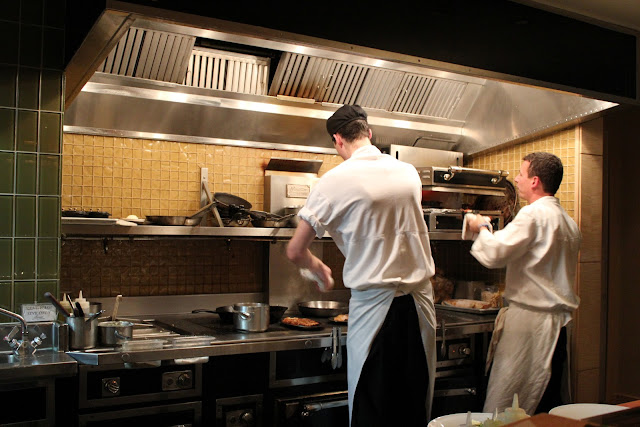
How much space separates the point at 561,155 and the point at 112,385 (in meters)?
3.06

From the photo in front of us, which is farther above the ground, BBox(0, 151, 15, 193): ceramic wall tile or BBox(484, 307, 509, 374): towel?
BBox(0, 151, 15, 193): ceramic wall tile

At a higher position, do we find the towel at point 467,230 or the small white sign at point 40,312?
the towel at point 467,230

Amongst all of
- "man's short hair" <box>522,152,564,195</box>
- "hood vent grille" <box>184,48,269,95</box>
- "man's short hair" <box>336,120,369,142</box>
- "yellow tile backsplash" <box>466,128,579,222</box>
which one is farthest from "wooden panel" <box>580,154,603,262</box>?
"hood vent grille" <box>184,48,269,95</box>

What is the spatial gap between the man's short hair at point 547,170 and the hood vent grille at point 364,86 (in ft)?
3.93

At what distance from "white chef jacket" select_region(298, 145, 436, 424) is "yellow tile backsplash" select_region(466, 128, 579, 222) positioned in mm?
1620

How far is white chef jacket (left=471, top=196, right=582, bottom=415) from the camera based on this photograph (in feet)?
10.6

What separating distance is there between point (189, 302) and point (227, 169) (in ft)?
2.89

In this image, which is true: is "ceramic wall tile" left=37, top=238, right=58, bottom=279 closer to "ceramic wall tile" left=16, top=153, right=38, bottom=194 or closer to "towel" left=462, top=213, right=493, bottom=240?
"ceramic wall tile" left=16, top=153, right=38, bottom=194

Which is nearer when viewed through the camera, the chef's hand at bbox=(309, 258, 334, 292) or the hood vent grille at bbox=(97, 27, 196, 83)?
the chef's hand at bbox=(309, 258, 334, 292)

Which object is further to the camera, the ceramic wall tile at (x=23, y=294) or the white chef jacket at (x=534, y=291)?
the white chef jacket at (x=534, y=291)

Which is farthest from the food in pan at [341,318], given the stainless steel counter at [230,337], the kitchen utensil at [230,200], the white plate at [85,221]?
the white plate at [85,221]

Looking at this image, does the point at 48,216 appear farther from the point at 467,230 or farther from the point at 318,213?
the point at 467,230

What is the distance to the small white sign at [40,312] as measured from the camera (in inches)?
98.3

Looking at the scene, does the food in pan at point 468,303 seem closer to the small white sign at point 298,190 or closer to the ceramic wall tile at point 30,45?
the small white sign at point 298,190
